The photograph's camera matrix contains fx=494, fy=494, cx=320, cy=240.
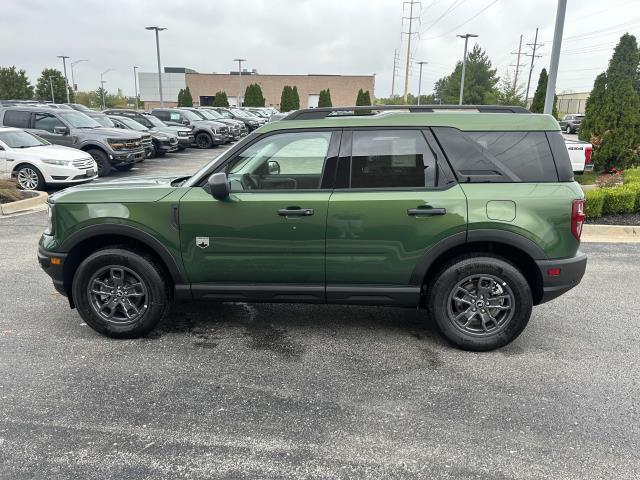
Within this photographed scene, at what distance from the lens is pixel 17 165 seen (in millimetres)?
11367

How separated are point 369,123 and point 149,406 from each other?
8.70 feet

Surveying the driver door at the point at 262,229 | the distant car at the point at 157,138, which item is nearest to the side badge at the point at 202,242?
the driver door at the point at 262,229

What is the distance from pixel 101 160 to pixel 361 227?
1219 cm

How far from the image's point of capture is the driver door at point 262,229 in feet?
12.8

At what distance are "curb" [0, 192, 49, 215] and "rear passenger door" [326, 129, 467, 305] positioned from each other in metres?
8.21

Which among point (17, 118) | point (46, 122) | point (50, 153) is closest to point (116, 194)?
point (50, 153)

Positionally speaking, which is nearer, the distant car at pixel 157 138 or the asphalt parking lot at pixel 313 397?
the asphalt parking lot at pixel 313 397

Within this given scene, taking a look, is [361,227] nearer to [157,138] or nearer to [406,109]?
[406,109]

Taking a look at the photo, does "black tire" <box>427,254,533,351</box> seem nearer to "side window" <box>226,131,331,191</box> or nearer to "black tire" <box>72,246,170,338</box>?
"side window" <box>226,131,331,191</box>

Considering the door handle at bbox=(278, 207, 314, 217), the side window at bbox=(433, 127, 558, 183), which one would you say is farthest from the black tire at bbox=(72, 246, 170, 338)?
the side window at bbox=(433, 127, 558, 183)

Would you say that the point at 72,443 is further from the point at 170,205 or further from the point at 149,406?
the point at 170,205

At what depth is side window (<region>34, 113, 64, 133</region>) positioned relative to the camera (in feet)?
45.6

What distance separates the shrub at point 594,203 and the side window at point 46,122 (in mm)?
13337

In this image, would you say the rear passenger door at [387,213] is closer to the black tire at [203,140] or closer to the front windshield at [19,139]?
the front windshield at [19,139]
